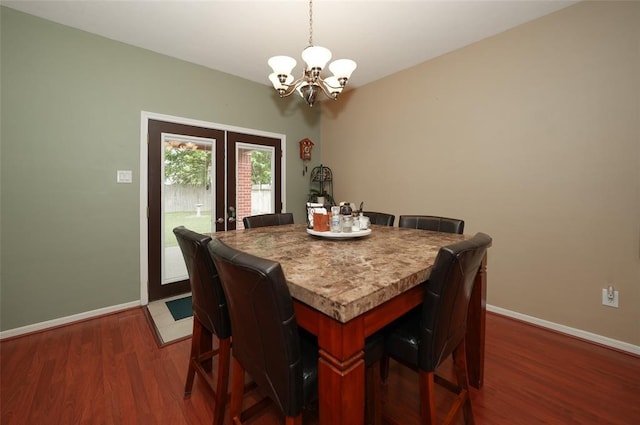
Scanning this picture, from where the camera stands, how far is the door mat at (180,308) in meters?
2.56

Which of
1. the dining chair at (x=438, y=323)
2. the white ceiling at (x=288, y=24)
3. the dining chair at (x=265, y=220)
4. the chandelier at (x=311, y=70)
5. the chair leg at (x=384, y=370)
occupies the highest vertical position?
the white ceiling at (x=288, y=24)

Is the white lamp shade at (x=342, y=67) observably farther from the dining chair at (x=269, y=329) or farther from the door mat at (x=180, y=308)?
the door mat at (x=180, y=308)

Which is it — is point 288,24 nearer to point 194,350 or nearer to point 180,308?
point 194,350

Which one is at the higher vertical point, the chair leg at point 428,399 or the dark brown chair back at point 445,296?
the dark brown chair back at point 445,296

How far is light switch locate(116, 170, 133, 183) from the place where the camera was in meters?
2.65

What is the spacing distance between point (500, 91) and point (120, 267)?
4125mm

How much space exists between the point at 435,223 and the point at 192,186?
266 cm

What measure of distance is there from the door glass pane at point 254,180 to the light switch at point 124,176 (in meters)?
1.15

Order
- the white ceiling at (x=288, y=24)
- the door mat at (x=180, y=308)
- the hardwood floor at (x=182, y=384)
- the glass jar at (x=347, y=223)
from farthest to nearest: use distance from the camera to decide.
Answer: the door mat at (x=180, y=308) < the white ceiling at (x=288, y=24) < the glass jar at (x=347, y=223) < the hardwood floor at (x=182, y=384)

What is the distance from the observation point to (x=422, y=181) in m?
3.18

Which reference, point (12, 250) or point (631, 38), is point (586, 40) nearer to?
point (631, 38)

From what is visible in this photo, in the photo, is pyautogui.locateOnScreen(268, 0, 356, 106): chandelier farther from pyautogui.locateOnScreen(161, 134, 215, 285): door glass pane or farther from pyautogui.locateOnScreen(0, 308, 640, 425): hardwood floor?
pyautogui.locateOnScreen(0, 308, 640, 425): hardwood floor

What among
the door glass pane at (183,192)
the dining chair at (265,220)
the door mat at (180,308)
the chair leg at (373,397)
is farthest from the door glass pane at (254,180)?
the chair leg at (373,397)

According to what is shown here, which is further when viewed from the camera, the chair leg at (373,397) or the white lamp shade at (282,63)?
the white lamp shade at (282,63)
